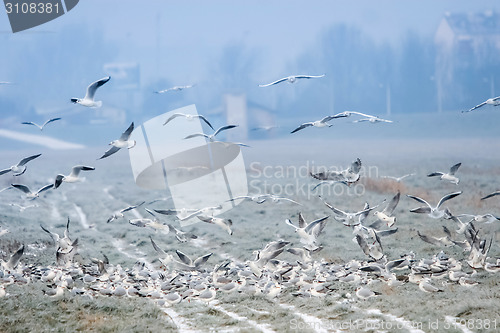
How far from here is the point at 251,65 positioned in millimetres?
20000

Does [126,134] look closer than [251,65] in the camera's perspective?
Yes

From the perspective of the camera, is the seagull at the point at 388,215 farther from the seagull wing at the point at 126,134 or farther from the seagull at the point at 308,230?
the seagull wing at the point at 126,134

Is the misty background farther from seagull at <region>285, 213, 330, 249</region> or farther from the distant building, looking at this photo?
seagull at <region>285, 213, 330, 249</region>

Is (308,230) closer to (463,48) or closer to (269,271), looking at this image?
(269,271)

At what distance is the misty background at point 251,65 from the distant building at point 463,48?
0.06 m

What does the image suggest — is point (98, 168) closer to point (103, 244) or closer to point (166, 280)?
point (103, 244)

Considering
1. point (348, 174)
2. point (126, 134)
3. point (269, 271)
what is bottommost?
point (269, 271)

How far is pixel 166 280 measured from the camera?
21.8ft

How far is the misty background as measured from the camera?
57.6 ft

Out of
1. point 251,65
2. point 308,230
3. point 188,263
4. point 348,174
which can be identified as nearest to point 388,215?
point 348,174

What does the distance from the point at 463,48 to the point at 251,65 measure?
23.8ft

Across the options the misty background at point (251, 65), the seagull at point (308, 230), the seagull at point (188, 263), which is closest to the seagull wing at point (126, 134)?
the seagull at point (188, 263)

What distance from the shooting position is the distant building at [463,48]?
15438 mm

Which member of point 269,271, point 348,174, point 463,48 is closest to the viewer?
point 348,174
